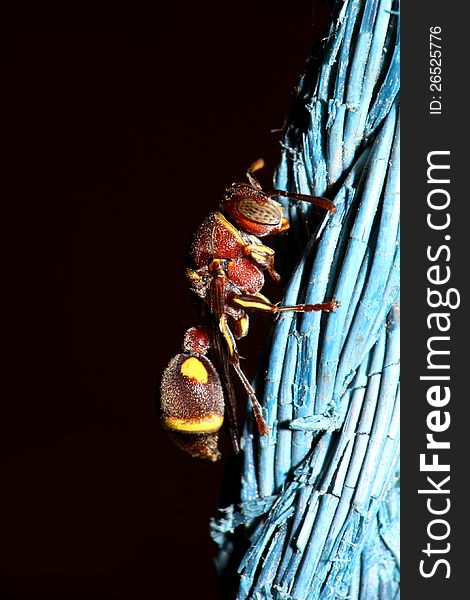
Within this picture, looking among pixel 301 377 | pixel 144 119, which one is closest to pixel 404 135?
pixel 301 377

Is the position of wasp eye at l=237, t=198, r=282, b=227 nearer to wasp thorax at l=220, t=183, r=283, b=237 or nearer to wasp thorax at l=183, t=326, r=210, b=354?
wasp thorax at l=220, t=183, r=283, b=237

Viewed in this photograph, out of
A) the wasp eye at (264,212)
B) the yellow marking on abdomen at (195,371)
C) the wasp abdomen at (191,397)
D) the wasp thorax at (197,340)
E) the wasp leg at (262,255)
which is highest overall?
the wasp eye at (264,212)

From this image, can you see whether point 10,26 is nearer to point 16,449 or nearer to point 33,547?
point 16,449

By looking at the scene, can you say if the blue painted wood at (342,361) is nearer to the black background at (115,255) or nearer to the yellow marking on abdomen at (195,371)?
the yellow marking on abdomen at (195,371)

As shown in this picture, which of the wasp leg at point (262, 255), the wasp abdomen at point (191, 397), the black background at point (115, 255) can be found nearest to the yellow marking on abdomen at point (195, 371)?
the wasp abdomen at point (191, 397)

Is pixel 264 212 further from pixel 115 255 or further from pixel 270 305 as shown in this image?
pixel 115 255

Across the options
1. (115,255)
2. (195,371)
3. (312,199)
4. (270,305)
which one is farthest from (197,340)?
(115,255)

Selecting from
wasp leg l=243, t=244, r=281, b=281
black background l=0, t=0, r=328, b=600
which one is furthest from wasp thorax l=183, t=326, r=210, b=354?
black background l=0, t=0, r=328, b=600
